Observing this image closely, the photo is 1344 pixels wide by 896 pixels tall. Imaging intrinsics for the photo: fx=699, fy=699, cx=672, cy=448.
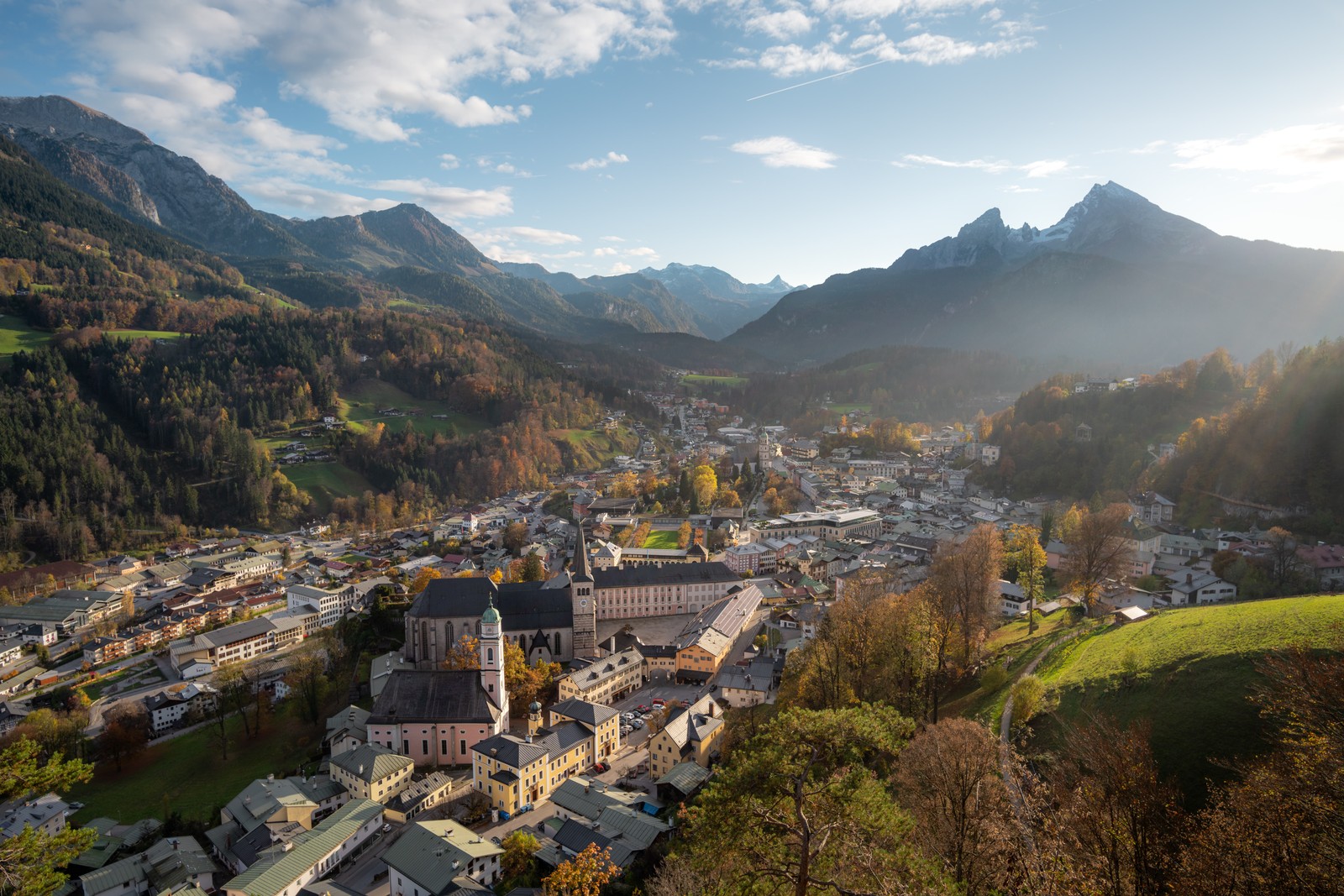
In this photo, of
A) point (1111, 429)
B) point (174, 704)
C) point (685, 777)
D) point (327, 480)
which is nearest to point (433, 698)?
point (685, 777)

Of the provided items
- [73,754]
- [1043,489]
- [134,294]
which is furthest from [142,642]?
[134,294]

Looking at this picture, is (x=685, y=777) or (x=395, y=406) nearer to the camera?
(x=685, y=777)

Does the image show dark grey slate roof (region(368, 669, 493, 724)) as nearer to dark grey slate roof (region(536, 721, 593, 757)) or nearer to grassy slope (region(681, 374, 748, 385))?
dark grey slate roof (region(536, 721, 593, 757))

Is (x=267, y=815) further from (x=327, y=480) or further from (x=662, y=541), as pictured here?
(x=327, y=480)

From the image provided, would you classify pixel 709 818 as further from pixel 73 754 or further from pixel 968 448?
pixel 968 448

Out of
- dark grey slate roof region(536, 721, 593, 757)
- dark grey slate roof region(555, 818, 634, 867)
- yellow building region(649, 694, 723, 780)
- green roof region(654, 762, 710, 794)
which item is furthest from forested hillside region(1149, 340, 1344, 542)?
dark grey slate roof region(555, 818, 634, 867)

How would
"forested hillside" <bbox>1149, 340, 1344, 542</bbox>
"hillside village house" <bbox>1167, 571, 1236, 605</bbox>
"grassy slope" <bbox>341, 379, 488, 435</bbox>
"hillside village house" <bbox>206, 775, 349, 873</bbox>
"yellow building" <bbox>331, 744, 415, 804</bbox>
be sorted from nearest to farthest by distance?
"hillside village house" <bbox>206, 775, 349, 873</bbox> → "yellow building" <bbox>331, 744, 415, 804</bbox> → "hillside village house" <bbox>1167, 571, 1236, 605</bbox> → "forested hillside" <bbox>1149, 340, 1344, 542</bbox> → "grassy slope" <bbox>341, 379, 488, 435</bbox>

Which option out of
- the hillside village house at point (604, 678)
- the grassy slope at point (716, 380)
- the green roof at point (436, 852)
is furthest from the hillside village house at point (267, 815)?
the grassy slope at point (716, 380)
